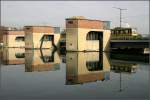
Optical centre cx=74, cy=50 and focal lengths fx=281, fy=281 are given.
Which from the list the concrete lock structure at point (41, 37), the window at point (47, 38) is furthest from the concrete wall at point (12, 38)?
the window at point (47, 38)

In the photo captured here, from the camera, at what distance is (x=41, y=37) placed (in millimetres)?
51750

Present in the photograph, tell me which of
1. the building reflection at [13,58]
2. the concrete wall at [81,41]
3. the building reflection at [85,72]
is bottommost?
the building reflection at [85,72]

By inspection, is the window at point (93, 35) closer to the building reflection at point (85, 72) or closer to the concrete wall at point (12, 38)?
the building reflection at point (85, 72)

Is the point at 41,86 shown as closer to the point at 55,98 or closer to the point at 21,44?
the point at 55,98

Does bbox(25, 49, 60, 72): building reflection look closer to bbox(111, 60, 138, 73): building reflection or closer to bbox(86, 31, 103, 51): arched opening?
bbox(111, 60, 138, 73): building reflection

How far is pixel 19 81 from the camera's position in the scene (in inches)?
541

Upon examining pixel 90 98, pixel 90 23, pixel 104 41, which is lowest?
pixel 90 98

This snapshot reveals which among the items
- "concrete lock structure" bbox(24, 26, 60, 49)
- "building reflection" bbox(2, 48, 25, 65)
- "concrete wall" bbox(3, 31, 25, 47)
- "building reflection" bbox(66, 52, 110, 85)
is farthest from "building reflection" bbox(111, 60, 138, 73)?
"concrete wall" bbox(3, 31, 25, 47)

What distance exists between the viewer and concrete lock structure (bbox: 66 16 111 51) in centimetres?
3906

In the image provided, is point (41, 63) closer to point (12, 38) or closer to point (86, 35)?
point (86, 35)

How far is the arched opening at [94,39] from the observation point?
133 ft

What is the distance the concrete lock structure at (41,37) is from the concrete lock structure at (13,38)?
7593 mm

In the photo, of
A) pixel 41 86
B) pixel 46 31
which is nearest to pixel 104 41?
pixel 46 31

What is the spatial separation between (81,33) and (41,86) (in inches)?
1078
